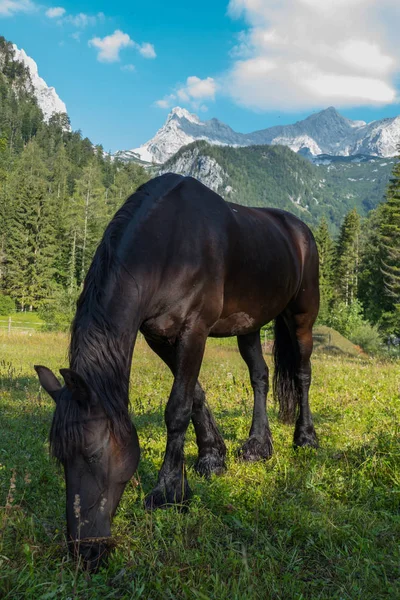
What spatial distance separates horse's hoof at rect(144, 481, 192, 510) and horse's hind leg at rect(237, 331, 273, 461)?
4.47 ft

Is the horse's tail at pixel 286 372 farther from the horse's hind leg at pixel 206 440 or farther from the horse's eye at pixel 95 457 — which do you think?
the horse's eye at pixel 95 457

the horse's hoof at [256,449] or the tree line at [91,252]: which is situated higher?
the tree line at [91,252]

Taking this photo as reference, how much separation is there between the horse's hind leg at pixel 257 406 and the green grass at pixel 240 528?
0.20m

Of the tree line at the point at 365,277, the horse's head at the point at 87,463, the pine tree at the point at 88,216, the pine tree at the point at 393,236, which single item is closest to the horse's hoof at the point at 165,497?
the horse's head at the point at 87,463

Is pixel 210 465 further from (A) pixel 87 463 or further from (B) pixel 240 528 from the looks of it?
(A) pixel 87 463

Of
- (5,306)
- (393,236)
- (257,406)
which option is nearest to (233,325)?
(257,406)

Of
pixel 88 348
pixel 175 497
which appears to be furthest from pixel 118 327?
pixel 175 497

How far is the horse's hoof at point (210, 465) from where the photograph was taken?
443 cm

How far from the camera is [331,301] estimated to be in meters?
61.3

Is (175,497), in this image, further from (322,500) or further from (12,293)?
(12,293)

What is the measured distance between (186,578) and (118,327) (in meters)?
1.51

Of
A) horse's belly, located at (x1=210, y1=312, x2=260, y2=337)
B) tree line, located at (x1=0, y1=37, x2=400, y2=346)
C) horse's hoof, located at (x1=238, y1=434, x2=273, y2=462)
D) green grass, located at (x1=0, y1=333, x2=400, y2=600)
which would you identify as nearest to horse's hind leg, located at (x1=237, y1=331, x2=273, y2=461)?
horse's hoof, located at (x1=238, y1=434, x2=273, y2=462)

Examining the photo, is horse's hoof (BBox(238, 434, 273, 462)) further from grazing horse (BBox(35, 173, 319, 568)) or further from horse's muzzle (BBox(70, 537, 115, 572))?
horse's muzzle (BBox(70, 537, 115, 572))

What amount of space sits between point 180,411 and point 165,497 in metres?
0.65
